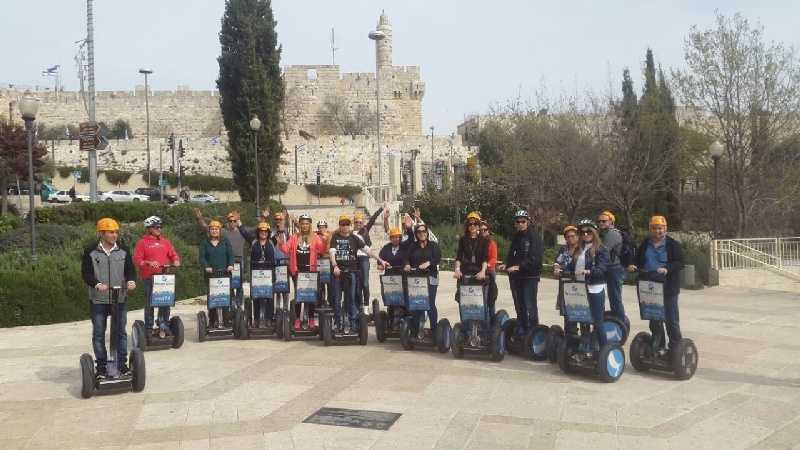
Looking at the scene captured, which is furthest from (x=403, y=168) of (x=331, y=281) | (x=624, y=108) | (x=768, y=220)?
(x=331, y=281)

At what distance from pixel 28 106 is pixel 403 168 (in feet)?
147

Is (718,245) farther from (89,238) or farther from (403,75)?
(403,75)

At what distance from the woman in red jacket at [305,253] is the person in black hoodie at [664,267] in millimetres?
4180

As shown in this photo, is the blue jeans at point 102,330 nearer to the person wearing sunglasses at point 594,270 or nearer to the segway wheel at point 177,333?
the segway wheel at point 177,333

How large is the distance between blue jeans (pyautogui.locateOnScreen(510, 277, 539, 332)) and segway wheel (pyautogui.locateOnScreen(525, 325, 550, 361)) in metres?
0.10

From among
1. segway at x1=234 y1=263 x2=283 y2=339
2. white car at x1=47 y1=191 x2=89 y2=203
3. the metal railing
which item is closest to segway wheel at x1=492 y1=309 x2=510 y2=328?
segway at x1=234 y1=263 x2=283 y2=339

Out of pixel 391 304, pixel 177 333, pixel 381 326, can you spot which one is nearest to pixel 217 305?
pixel 177 333

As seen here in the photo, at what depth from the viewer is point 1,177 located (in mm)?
30281

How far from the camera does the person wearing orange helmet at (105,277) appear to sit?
7.10 metres

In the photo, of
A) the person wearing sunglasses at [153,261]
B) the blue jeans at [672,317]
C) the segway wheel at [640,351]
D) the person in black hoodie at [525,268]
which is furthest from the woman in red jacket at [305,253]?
the blue jeans at [672,317]

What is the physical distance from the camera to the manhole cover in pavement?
6129 mm

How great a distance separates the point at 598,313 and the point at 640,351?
651mm

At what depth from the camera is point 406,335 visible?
9.11 metres

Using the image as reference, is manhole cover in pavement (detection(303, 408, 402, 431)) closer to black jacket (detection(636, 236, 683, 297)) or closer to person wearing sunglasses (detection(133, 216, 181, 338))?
black jacket (detection(636, 236, 683, 297))
